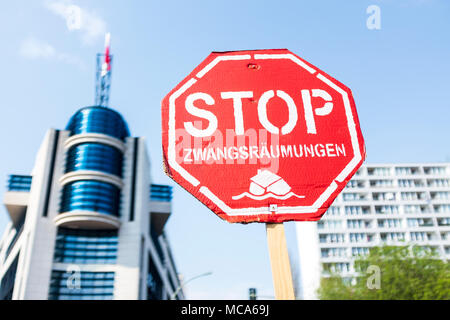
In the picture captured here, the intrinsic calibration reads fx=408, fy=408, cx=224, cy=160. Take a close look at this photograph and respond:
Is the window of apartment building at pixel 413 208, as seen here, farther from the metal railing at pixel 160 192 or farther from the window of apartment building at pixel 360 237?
the metal railing at pixel 160 192

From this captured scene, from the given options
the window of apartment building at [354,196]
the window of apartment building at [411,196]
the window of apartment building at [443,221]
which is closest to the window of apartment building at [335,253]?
the window of apartment building at [354,196]

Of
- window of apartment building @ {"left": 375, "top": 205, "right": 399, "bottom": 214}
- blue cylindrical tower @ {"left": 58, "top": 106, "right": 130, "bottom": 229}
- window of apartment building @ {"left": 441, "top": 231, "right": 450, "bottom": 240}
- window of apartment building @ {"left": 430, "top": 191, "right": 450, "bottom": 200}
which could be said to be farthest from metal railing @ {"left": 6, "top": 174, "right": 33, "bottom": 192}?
window of apartment building @ {"left": 430, "top": 191, "right": 450, "bottom": 200}

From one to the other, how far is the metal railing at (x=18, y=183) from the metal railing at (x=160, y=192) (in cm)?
1789

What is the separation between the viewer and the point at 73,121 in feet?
186

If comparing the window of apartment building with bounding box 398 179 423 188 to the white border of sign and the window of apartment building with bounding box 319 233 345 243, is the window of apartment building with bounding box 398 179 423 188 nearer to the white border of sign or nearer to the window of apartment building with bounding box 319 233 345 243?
the window of apartment building with bounding box 319 233 345 243

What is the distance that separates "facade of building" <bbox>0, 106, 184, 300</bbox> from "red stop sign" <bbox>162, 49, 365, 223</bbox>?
4655 centimetres

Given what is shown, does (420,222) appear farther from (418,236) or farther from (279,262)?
(279,262)

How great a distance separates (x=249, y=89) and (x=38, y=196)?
180 ft

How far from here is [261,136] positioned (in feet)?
7.99

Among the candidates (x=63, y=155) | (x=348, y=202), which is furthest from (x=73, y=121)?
(x=348, y=202)

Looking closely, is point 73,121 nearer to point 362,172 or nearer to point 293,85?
point 362,172

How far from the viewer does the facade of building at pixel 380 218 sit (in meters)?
65.6

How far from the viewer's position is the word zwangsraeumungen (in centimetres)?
237

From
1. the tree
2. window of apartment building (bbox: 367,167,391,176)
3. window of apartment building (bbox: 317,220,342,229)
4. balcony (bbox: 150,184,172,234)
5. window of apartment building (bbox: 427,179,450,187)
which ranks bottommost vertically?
the tree
